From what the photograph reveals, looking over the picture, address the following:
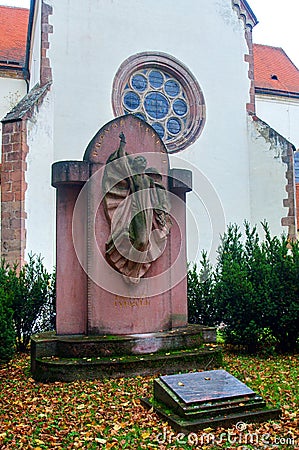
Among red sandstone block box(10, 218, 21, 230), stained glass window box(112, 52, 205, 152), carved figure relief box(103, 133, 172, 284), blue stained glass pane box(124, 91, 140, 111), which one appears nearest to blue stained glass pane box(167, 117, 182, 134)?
stained glass window box(112, 52, 205, 152)

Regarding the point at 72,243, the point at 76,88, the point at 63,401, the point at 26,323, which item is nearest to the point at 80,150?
the point at 76,88

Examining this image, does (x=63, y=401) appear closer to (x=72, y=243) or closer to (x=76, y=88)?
(x=72, y=243)

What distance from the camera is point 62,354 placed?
591 centimetres

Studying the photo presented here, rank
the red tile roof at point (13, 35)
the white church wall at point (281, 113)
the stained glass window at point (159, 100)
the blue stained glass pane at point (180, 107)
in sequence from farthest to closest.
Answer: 1. the white church wall at point (281, 113)
2. the red tile roof at point (13, 35)
3. the blue stained glass pane at point (180, 107)
4. the stained glass window at point (159, 100)

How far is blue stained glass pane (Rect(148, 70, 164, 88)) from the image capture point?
1526cm

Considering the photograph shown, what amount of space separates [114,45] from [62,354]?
423 inches

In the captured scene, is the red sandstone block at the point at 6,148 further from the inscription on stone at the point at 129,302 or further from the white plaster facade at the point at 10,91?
the inscription on stone at the point at 129,302

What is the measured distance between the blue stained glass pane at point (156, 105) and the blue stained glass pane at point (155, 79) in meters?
0.28

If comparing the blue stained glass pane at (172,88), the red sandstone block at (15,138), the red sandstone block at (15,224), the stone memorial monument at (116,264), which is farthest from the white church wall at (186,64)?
the stone memorial monument at (116,264)

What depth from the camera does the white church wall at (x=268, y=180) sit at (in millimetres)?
15195

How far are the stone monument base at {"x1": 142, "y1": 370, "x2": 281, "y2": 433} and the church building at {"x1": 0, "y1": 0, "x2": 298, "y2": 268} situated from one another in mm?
8712

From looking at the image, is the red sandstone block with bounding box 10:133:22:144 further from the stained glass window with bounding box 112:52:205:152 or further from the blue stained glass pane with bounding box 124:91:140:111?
the blue stained glass pane with bounding box 124:91:140:111

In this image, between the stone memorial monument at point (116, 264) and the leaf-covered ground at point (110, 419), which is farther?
the stone memorial monument at point (116, 264)

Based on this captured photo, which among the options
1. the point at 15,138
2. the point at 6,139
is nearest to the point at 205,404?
the point at 15,138
